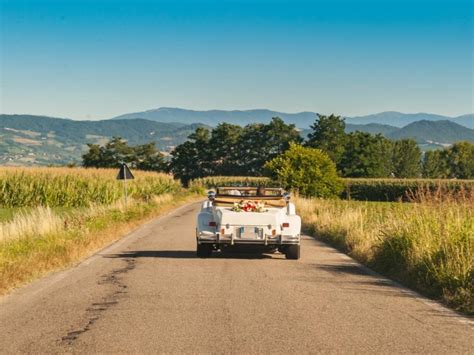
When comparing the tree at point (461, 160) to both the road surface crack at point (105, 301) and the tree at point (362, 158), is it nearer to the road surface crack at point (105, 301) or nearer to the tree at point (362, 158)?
the tree at point (362, 158)

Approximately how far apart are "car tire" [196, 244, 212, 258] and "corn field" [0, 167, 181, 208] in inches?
983

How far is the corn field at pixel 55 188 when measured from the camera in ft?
130

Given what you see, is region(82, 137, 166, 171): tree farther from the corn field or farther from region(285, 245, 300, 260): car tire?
region(285, 245, 300, 260): car tire

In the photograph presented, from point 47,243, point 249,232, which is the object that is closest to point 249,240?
point 249,232

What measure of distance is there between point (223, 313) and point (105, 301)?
183 centimetres

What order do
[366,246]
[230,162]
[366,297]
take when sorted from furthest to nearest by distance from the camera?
[230,162]
[366,246]
[366,297]

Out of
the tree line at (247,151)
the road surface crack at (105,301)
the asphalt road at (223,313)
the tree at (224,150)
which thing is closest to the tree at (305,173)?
the asphalt road at (223,313)

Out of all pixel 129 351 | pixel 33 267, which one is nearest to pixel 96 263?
pixel 33 267

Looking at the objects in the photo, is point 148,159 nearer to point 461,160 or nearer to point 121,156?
point 121,156

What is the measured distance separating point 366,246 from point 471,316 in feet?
22.3

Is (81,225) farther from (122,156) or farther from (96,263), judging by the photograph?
(122,156)

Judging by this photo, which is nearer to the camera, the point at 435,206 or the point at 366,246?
the point at 435,206

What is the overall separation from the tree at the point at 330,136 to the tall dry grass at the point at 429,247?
102m

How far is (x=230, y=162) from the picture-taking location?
13225 centimetres
